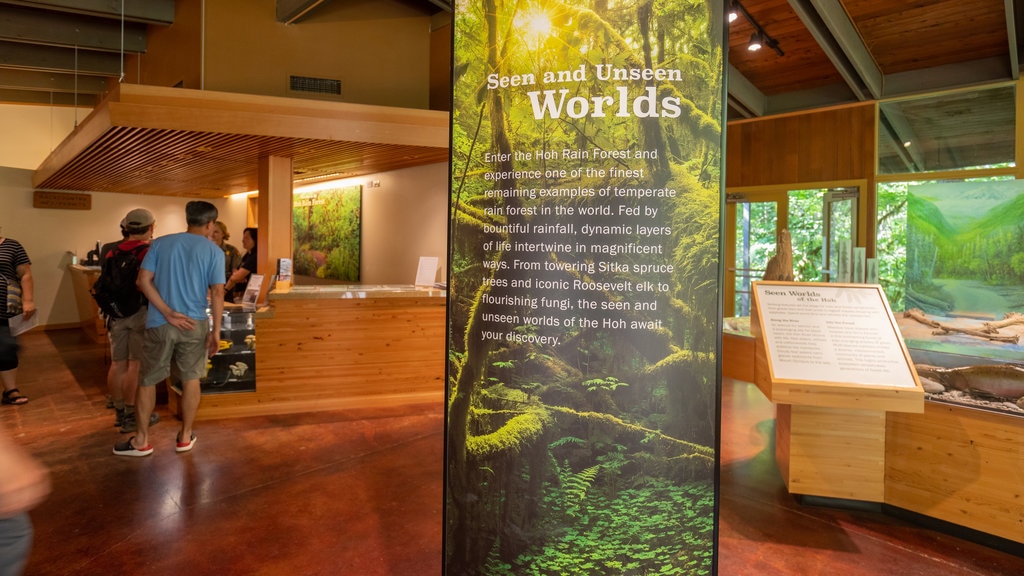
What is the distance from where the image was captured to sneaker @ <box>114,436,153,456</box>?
411 cm

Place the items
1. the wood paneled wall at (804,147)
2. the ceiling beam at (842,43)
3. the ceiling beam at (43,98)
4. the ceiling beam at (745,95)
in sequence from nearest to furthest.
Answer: the ceiling beam at (842,43) → the ceiling beam at (745,95) → the wood paneled wall at (804,147) → the ceiling beam at (43,98)

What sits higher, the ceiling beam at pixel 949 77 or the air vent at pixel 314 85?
the ceiling beam at pixel 949 77

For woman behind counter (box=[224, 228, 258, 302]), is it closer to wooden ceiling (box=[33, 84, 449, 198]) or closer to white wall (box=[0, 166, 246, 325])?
wooden ceiling (box=[33, 84, 449, 198])

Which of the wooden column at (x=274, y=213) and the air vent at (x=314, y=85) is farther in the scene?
the air vent at (x=314, y=85)

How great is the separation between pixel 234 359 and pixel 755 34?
5.76m

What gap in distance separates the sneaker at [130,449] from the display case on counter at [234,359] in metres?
0.90

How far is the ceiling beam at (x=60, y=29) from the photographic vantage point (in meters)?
7.20

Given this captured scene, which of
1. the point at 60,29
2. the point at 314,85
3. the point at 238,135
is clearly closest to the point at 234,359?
the point at 238,135

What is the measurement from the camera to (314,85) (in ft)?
21.8

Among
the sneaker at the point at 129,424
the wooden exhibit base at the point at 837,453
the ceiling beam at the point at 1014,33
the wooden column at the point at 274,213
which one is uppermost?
the ceiling beam at the point at 1014,33

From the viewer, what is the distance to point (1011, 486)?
299cm

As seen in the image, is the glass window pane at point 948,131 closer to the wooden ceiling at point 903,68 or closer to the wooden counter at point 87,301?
the wooden ceiling at point 903,68

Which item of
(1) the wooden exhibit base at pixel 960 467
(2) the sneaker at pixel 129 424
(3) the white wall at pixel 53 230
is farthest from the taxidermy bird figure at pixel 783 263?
(3) the white wall at pixel 53 230

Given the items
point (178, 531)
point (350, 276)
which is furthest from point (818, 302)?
point (350, 276)
